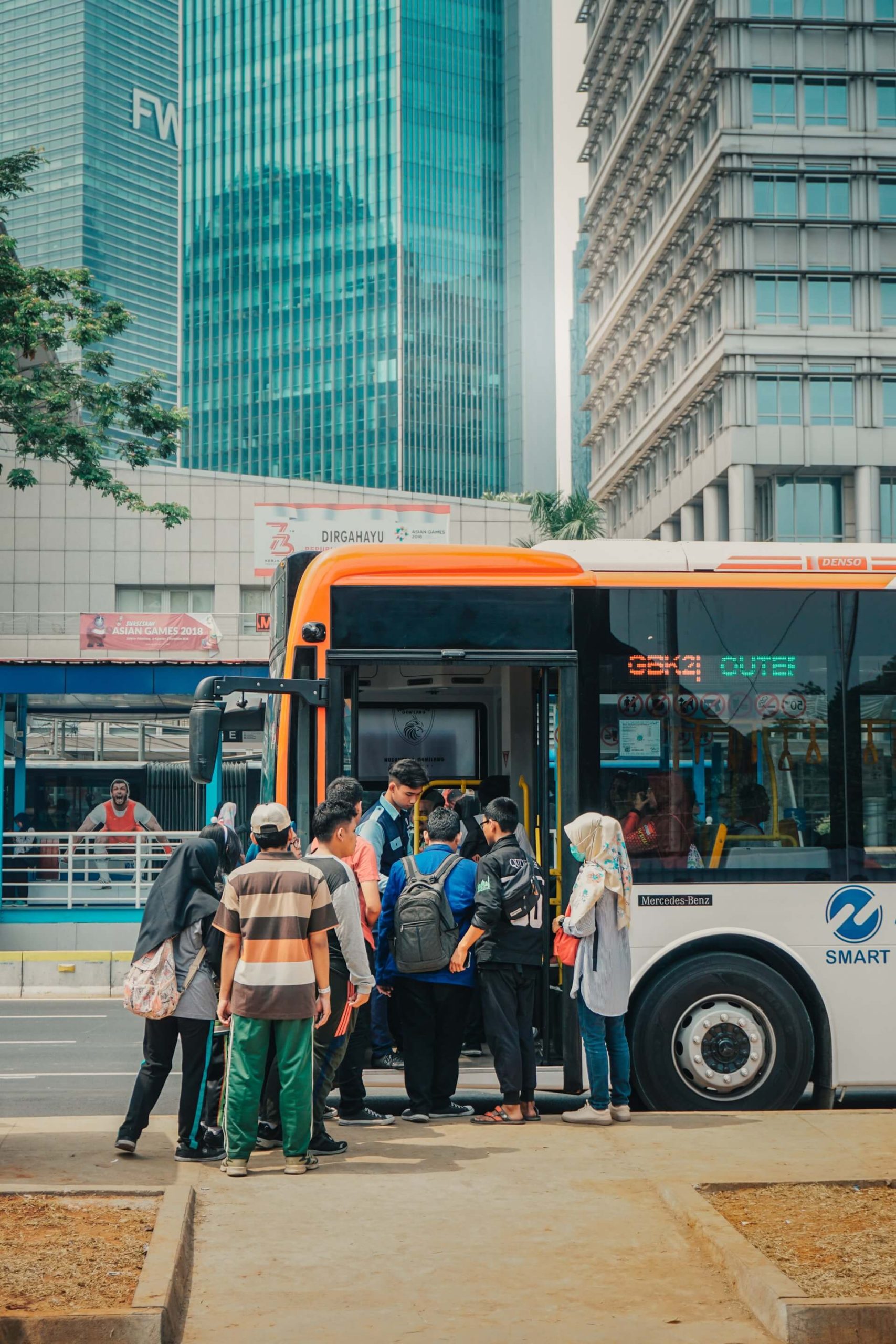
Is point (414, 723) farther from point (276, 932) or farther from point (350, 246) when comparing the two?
point (350, 246)

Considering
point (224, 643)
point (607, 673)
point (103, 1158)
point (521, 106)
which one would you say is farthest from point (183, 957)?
point (521, 106)

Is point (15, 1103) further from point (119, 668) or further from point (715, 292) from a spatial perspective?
point (715, 292)

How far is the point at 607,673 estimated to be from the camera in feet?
28.6

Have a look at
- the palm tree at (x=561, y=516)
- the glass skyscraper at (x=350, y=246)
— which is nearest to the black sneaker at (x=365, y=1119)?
the palm tree at (x=561, y=516)

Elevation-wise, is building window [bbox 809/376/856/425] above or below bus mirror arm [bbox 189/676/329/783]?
above

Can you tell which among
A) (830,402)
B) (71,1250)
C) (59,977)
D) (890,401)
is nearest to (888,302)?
(890,401)

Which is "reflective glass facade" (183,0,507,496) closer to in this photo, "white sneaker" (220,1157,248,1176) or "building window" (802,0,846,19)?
"building window" (802,0,846,19)

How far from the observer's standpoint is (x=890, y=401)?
61000mm

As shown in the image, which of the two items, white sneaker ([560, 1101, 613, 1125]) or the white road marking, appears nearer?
white sneaker ([560, 1101, 613, 1125])

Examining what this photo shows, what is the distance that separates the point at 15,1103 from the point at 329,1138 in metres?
3.08

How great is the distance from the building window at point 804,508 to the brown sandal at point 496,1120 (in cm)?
5438

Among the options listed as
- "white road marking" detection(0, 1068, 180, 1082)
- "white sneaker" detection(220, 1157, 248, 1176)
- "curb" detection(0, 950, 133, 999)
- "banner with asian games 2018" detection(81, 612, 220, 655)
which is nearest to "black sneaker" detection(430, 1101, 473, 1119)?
"white sneaker" detection(220, 1157, 248, 1176)

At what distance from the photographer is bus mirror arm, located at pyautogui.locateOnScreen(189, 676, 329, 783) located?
798cm

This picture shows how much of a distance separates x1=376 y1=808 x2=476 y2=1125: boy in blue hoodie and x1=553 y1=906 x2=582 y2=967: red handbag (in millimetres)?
490
